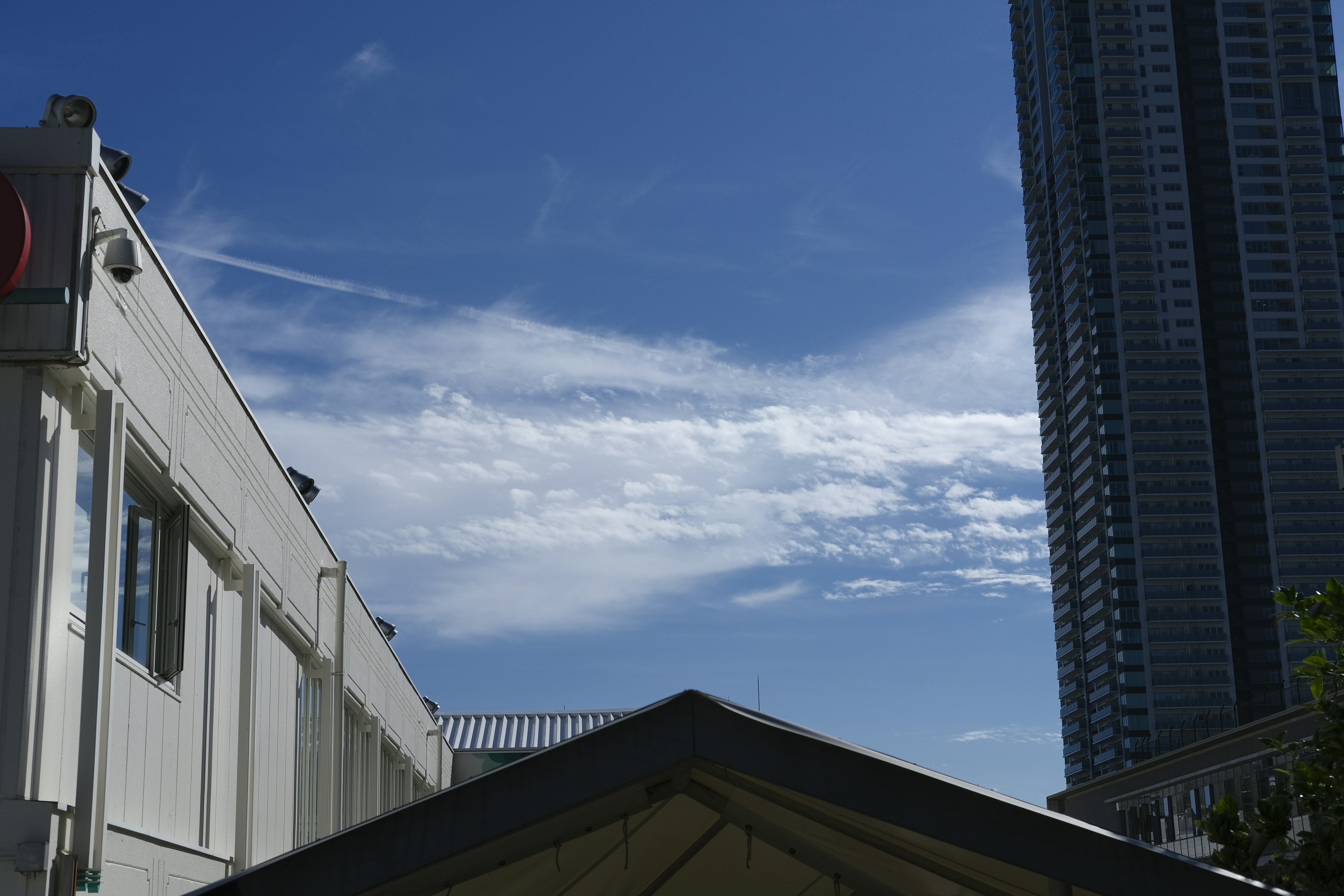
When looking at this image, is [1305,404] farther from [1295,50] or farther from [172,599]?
[172,599]

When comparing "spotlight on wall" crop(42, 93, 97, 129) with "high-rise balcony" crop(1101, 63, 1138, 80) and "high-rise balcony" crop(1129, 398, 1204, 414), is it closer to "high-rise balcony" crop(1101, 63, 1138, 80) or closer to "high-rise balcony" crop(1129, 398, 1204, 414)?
"high-rise balcony" crop(1129, 398, 1204, 414)

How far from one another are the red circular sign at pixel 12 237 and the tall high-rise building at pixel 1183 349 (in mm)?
124711

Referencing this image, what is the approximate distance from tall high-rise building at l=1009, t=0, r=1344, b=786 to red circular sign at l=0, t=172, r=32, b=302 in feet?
409

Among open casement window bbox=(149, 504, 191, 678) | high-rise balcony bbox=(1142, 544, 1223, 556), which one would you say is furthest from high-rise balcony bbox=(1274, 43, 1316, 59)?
open casement window bbox=(149, 504, 191, 678)

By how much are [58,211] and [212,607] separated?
550 centimetres

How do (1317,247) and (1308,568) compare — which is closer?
(1308,568)

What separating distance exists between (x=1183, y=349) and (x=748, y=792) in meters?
138

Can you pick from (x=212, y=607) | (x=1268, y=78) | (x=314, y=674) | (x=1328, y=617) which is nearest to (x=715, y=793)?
(x=1328, y=617)

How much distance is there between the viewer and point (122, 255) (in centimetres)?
998

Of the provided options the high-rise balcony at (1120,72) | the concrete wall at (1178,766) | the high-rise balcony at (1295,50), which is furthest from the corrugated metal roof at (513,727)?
the high-rise balcony at (1295,50)

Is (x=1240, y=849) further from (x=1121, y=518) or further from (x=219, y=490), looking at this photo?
(x=1121, y=518)

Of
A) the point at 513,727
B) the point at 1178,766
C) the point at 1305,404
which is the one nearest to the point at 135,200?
the point at 1178,766

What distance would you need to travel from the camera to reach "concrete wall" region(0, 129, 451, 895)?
358 inches

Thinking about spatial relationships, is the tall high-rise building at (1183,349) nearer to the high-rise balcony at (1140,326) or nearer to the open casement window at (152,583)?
the high-rise balcony at (1140,326)
